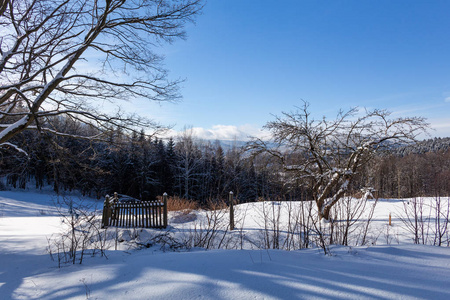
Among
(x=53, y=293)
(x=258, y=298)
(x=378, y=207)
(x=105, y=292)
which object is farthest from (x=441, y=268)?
(x=378, y=207)

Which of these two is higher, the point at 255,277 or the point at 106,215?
the point at 255,277

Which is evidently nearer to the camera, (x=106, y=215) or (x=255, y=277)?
(x=255, y=277)

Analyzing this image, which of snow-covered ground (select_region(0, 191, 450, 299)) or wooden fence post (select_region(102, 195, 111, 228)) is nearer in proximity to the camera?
snow-covered ground (select_region(0, 191, 450, 299))

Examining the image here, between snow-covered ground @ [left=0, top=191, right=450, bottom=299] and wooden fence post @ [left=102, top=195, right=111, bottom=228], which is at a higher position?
snow-covered ground @ [left=0, top=191, right=450, bottom=299]

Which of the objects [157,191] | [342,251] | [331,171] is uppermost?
[331,171]

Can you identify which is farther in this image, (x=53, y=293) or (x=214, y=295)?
(x=53, y=293)

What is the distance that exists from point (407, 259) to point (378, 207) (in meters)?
11.3

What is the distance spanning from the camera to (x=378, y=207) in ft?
40.6

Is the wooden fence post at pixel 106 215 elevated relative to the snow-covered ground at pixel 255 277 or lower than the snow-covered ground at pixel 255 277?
lower

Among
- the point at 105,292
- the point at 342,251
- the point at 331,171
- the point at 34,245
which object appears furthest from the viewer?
the point at 331,171

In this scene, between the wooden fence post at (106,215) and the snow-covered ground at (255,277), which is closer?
the snow-covered ground at (255,277)

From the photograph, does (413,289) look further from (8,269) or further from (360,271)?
(8,269)

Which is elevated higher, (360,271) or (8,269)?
(360,271)

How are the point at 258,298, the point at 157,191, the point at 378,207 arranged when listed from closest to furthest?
1. the point at 258,298
2. the point at 378,207
3. the point at 157,191
